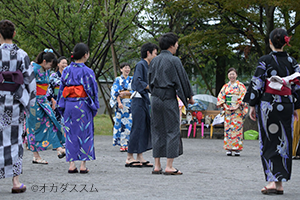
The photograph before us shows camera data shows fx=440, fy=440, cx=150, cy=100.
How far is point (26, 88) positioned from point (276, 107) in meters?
3.01

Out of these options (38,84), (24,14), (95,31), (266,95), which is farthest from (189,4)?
(266,95)

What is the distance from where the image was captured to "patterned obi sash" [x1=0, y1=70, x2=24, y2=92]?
199 inches

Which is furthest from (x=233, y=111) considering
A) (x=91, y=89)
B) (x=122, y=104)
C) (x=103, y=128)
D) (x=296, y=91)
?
(x=103, y=128)

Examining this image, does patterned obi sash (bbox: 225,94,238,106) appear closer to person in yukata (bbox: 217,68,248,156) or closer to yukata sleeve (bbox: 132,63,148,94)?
person in yukata (bbox: 217,68,248,156)

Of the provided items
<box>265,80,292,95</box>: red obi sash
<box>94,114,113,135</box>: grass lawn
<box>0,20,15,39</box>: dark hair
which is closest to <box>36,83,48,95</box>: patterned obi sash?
<box>0,20,15,39</box>: dark hair

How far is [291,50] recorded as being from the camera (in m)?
17.0

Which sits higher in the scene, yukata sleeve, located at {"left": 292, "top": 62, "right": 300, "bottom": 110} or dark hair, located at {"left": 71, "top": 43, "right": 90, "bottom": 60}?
dark hair, located at {"left": 71, "top": 43, "right": 90, "bottom": 60}

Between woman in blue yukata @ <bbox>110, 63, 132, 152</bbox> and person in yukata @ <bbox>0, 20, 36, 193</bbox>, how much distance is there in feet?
17.3

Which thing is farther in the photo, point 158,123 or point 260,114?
point 158,123

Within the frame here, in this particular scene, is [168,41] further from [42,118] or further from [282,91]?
[42,118]

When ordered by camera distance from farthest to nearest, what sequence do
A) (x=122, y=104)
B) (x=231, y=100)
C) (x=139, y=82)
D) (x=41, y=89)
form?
(x=122, y=104)
(x=231, y=100)
(x=41, y=89)
(x=139, y=82)

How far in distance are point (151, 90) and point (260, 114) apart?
Result: 2.01m

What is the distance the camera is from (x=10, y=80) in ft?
16.8

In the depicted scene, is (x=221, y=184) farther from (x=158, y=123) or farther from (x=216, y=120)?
(x=216, y=120)
